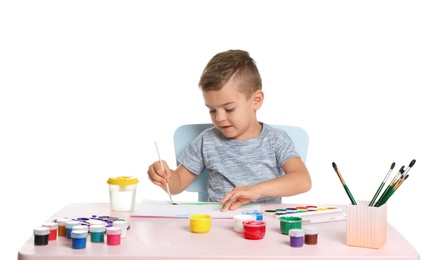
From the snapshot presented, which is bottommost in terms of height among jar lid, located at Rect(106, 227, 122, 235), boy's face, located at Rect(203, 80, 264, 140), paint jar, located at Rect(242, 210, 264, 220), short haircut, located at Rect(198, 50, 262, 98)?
paint jar, located at Rect(242, 210, 264, 220)

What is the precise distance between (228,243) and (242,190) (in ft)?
1.45

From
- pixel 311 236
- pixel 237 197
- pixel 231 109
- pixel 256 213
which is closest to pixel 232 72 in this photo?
pixel 231 109

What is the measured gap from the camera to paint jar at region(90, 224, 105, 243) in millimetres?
1904

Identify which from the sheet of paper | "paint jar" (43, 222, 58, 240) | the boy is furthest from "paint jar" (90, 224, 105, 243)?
the boy

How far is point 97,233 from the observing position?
6.25ft

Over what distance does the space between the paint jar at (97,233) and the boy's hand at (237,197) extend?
506 millimetres

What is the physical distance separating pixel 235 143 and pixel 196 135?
209 mm

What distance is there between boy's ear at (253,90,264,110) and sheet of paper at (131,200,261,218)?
58 cm

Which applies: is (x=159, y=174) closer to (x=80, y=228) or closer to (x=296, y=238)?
(x=80, y=228)

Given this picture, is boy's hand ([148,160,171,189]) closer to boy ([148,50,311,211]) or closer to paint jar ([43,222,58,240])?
boy ([148,50,311,211])

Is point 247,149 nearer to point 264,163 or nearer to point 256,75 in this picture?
point 264,163

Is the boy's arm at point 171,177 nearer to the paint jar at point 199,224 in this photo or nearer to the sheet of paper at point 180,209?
the sheet of paper at point 180,209

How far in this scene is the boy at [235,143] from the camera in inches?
108

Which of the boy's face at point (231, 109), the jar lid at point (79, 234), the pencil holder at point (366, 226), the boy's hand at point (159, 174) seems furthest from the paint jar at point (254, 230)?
the boy's face at point (231, 109)
